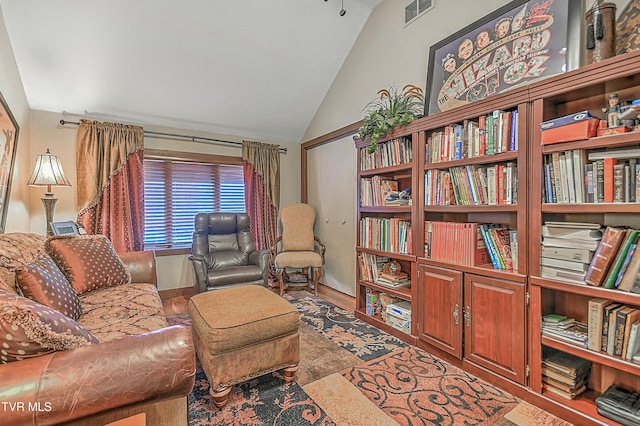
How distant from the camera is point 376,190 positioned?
2.89m

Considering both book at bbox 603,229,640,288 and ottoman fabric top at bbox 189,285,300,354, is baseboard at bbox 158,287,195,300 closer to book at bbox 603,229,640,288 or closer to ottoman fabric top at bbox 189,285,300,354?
ottoman fabric top at bbox 189,285,300,354

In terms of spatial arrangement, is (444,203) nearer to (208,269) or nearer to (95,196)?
(208,269)

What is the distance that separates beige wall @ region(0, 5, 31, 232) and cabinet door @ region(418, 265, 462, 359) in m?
3.32

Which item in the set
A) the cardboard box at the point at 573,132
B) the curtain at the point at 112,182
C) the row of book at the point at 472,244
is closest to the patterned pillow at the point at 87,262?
the curtain at the point at 112,182

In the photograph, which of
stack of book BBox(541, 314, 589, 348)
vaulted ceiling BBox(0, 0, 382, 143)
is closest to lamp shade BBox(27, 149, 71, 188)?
vaulted ceiling BBox(0, 0, 382, 143)

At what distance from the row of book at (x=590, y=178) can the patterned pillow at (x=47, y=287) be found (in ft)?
8.87

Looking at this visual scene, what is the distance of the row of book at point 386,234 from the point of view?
2.60 metres

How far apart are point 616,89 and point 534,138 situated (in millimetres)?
431

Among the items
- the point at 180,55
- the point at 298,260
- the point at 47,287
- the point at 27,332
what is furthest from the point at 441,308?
the point at 180,55

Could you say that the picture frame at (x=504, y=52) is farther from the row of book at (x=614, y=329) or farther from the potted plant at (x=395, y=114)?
the row of book at (x=614, y=329)

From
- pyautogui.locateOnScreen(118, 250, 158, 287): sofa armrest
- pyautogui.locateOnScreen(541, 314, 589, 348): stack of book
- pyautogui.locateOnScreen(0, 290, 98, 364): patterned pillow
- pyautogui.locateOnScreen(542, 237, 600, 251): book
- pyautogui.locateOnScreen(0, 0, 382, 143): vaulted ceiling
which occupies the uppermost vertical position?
pyautogui.locateOnScreen(0, 0, 382, 143): vaulted ceiling

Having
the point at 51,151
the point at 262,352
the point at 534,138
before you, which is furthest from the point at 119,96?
the point at 534,138

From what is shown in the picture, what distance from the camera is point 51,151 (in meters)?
3.29

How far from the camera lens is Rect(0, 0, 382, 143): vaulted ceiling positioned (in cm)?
258
